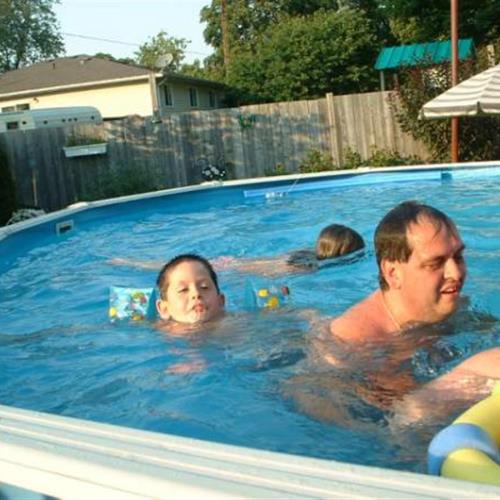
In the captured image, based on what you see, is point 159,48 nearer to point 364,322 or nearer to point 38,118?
point 38,118

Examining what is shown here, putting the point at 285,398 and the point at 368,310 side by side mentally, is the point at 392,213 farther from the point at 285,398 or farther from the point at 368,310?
the point at 285,398

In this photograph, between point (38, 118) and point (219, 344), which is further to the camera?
point (38, 118)

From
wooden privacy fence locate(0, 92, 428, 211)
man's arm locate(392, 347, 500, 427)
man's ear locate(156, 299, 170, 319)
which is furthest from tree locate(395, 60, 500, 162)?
man's arm locate(392, 347, 500, 427)

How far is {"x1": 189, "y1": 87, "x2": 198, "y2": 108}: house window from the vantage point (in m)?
32.8

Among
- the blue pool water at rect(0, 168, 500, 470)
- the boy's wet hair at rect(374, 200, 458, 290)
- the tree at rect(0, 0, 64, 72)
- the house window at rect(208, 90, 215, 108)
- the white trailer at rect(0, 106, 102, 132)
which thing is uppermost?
the tree at rect(0, 0, 64, 72)

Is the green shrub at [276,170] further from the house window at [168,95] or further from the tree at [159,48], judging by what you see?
the tree at [159,48]

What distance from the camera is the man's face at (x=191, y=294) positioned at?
13.6 feet

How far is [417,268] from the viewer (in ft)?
9.43

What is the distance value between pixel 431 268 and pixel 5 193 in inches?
429

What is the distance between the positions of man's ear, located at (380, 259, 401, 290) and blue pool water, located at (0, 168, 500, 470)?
1.16 ft

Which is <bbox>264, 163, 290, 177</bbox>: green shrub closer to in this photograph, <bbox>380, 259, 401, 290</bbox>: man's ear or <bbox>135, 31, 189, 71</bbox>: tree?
<bbox>380, 259, 401, 290</bbox>: man's ear

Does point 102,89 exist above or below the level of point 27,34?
below

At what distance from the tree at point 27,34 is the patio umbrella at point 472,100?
1815 inches

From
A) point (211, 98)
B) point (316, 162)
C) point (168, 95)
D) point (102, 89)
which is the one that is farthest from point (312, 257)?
point (211, 98)
